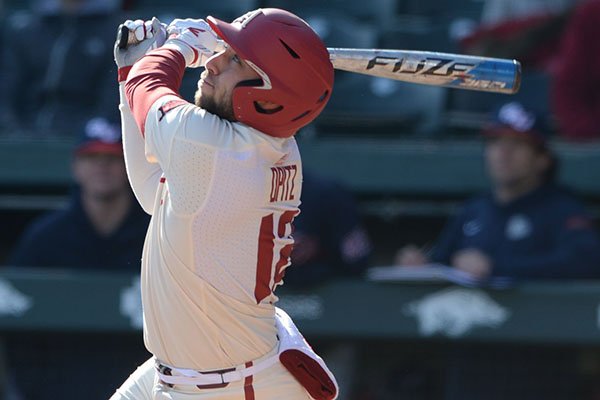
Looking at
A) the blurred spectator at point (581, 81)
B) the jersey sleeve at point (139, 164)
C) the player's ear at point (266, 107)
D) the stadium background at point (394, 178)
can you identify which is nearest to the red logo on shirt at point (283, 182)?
the player's ear at point (266, 107)

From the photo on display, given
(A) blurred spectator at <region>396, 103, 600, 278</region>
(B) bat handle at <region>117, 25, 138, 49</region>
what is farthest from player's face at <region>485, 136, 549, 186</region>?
(B) bat handle at <region>117, 25, 138, 49</region>

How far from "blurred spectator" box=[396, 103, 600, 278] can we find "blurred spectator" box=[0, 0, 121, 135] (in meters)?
1.93

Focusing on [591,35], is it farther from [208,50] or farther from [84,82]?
[208,50]

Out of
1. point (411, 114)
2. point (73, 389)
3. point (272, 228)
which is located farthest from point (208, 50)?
point (411, 114)

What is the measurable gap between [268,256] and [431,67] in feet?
2.64

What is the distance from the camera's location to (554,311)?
5105 mm

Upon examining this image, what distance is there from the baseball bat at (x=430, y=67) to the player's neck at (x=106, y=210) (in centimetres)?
224

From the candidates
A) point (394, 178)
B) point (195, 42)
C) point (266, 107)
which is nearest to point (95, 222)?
point (394, 178)

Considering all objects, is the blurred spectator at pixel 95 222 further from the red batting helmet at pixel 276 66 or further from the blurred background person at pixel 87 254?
the red batting helmet at pixel 276 66

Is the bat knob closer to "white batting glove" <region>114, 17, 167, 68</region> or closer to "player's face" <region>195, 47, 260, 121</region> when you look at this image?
"white batting glove" <region>114, 17, 167, 68</region>

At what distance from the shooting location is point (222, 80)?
3.04 metres

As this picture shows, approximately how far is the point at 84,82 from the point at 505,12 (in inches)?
88.9

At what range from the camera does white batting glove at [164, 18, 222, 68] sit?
3219 millimetres

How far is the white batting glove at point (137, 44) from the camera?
3.25m
